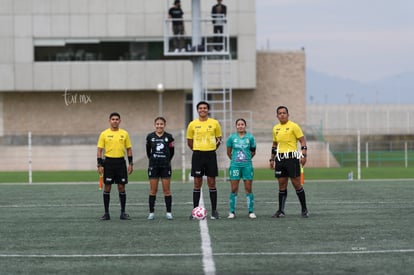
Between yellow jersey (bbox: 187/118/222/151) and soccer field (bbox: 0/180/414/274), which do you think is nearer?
soccer field (bbox: 0/180/414/274)

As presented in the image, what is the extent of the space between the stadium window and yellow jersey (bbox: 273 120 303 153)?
37.5m

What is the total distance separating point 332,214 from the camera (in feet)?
54.3

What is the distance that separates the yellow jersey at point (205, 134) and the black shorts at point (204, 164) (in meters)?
0.10

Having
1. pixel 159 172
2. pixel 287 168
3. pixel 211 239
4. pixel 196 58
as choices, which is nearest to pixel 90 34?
pixel 196 58

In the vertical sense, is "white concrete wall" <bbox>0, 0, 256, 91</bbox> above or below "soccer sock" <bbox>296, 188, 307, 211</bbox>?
above

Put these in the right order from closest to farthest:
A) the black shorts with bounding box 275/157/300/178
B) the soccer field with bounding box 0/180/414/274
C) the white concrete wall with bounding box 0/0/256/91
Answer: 1. the soccer field with bounding box 0/180/414/274
2. the black shorts with bounding box 275/157/300/178
3. the white concrete wall with bounding box 0/0/256/91

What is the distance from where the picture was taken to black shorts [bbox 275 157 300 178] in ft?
52.7

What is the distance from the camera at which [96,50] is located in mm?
53219

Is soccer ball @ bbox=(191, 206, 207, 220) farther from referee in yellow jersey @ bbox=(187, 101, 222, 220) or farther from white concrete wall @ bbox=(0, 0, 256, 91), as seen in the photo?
white concrete wall @ bbox=(0, 0, 256, 91)

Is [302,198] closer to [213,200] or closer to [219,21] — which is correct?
[213,200]

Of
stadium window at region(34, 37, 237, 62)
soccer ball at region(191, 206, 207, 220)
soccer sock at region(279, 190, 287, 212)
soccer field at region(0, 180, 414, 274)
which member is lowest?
soccer field at region(0, 180, 414, 274)

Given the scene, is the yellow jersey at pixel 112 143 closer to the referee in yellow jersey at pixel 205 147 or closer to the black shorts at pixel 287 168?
the referee in yellow jersey at pixel 205 147

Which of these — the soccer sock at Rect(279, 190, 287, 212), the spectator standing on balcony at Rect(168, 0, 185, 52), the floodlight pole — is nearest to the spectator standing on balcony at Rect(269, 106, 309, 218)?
the soccer sock at Rect(279, 190, 287, 212)

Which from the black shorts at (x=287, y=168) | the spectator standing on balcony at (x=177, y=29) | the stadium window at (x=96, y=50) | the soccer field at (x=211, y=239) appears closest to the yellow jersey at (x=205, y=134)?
the black shorts at (x=287, y=168)
